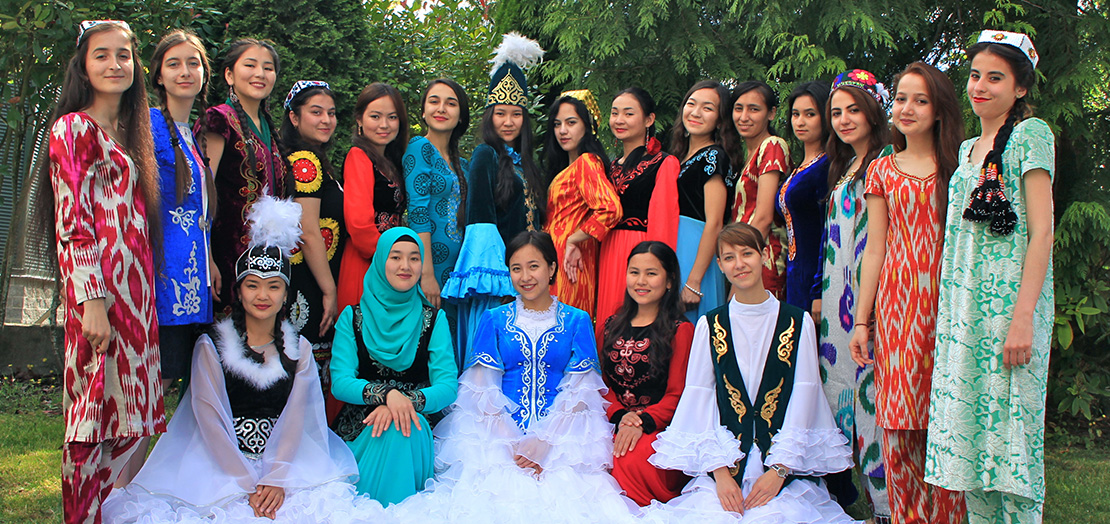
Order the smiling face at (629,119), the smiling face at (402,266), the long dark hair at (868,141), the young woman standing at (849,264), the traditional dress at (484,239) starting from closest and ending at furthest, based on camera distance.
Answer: the young woman standing at (849,264) < the long dark hair at (868,141) < the smiling face at (402,266) < the traditional dress at (484,239) < the smiling face at (629,119)

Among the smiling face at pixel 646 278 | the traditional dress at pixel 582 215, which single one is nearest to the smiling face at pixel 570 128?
the traditional dress at pixel 582 215

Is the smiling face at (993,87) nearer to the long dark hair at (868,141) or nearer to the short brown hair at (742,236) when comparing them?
the long dark hair at (868,141)

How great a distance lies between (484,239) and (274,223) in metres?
1.10

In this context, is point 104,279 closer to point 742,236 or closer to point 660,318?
point 660,318

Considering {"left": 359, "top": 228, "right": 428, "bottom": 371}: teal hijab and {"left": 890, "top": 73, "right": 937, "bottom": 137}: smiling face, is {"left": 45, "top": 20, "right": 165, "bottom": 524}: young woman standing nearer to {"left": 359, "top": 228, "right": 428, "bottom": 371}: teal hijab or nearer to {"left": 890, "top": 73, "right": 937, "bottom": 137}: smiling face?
{"left": 359, "top": 228, "right": 428, "bottom": 371}: teal hijab

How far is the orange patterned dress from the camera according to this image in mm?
3066

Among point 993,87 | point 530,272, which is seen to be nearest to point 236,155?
point 530,272

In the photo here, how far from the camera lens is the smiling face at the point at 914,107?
3.13 meters

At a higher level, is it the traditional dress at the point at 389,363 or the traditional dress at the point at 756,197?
the traditional dress at the point at 756,197

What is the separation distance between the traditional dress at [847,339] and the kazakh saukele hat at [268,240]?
Result: 2.43m

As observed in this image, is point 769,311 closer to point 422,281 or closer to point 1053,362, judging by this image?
point 422,281

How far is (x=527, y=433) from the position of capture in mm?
3824

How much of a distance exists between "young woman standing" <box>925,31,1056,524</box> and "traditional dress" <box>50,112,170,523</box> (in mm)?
2926

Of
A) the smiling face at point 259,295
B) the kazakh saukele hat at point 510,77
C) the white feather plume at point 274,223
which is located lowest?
the smiling face at point 259,295
